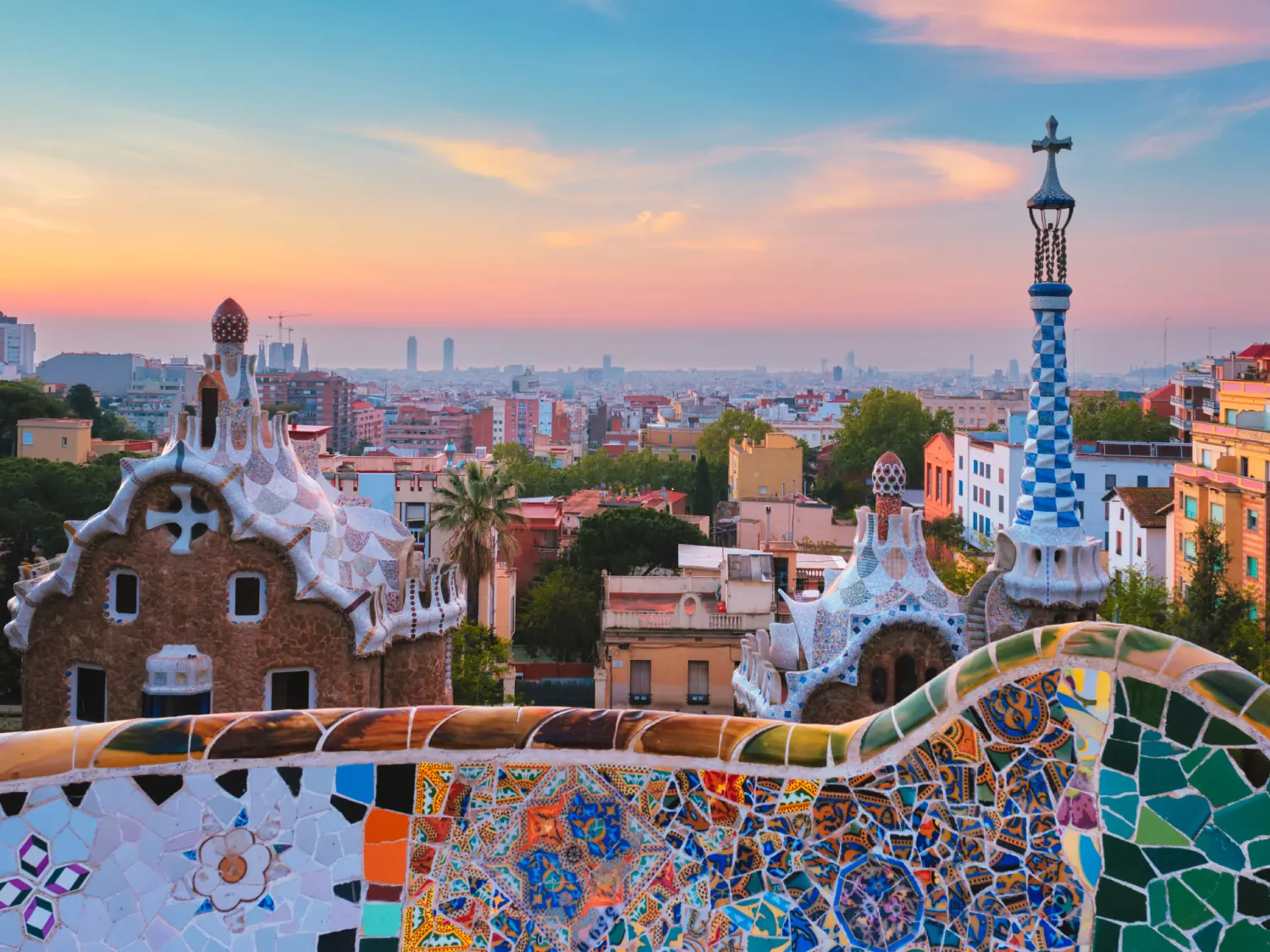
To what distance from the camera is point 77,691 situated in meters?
13.0

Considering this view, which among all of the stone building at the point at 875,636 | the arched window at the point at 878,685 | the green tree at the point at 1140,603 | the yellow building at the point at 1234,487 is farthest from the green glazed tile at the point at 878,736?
the yellow building at the point at 1234,487

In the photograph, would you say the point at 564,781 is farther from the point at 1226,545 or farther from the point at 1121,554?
the point at 1121,554

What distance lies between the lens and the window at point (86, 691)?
42.5 ft

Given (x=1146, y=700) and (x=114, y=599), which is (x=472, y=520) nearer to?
(x=114, y=599)

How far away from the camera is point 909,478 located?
6425cm

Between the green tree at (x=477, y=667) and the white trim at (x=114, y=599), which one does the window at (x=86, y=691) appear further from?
the green tree at (x=477, y=667)

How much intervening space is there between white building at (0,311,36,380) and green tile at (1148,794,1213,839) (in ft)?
571

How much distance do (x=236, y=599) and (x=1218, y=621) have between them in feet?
57.1

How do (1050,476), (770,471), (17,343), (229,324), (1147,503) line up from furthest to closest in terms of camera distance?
(17,343), (770,471), (1147,503), (229,324), (1050,476)

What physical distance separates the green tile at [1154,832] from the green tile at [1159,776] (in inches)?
2.3

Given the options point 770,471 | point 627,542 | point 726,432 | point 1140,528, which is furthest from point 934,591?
point 726,432

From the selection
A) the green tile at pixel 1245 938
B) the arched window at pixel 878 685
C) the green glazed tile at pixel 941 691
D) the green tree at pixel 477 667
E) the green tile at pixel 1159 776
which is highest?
the green glazed tile at pixel 941 691

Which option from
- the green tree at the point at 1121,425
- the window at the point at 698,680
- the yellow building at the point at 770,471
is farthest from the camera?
the yellow building at the point at 770,471

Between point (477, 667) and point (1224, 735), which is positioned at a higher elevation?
point (1224, 735)
